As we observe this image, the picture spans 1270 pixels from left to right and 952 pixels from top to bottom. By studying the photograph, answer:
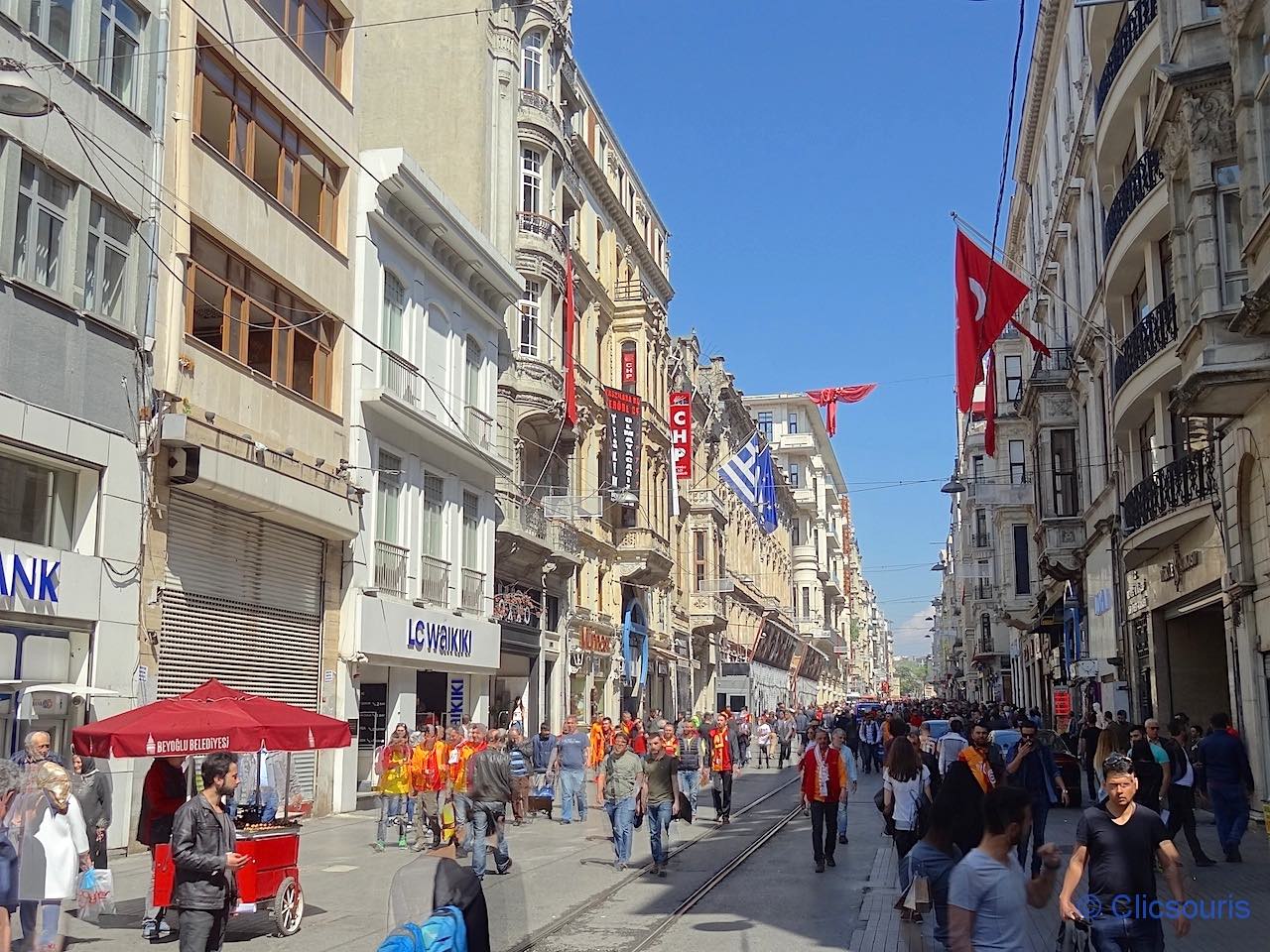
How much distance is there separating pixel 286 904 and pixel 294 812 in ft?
7.32

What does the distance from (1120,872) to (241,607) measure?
16.7m

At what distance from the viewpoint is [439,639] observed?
28172 millimetres

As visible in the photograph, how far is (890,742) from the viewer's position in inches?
527

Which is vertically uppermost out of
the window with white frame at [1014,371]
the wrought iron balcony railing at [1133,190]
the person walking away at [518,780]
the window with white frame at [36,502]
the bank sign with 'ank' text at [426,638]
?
the window with white frame at [1014,371]

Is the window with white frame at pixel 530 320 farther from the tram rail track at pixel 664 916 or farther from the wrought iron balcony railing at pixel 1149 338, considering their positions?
the tram rail track at pixel 664 916

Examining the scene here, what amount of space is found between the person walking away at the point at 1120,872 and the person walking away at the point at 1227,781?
9029mm

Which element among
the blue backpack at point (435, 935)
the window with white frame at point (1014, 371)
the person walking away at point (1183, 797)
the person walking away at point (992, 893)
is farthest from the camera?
the window with white frame at point (1014, 371)

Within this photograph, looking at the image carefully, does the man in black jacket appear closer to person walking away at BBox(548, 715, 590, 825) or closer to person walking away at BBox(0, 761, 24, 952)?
person walking away at BBox(0, 761, 24, 952)

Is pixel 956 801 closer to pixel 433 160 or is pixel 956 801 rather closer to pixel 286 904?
pixel 286 904

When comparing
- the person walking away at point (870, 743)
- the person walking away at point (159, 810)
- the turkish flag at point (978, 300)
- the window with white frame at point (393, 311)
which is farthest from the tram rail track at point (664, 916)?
the person walking away at point (870, 743)

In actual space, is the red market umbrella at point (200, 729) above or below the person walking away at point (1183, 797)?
above

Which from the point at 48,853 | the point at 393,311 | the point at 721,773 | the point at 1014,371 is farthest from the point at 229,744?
the point at 1014,371

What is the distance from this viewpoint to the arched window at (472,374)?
30.7 meters

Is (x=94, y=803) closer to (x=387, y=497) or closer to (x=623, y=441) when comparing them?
(x=387, y=497)
